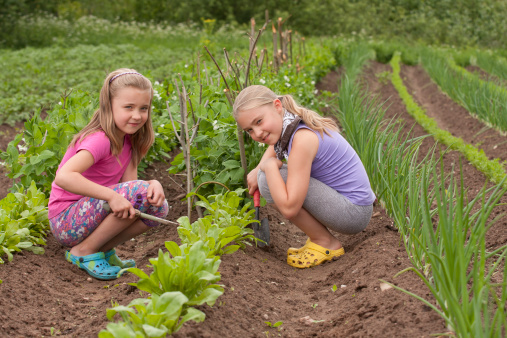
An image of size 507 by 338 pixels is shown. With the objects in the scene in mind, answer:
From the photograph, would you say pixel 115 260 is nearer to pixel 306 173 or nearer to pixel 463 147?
pixel 306 173

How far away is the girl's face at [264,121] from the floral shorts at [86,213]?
1.99 feet

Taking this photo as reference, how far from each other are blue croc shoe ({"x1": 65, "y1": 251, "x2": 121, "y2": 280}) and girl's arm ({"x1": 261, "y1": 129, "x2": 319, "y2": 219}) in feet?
2.86

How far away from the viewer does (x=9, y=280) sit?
2439 mm

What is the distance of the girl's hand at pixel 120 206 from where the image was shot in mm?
2619

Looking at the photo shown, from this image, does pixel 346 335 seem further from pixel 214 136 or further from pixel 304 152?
pixel 214 136

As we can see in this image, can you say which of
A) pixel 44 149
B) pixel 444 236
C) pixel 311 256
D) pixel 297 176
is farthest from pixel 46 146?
pixel 444 236

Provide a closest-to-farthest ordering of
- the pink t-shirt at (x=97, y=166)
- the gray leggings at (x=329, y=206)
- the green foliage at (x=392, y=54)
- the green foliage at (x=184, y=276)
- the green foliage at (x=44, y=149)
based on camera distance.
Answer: the green foliage at (x=184, y=276)
the pink t-shirt at (x=97, y=166)
the gray leggings at (x=329, y=206)
the green foliage at (x=44, y=149)
the green foliage at (x=392, y=54)

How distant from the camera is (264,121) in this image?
2.59m

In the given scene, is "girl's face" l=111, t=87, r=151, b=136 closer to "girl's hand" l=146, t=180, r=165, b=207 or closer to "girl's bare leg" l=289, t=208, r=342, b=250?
"girl's hand" l=146, t=180, r=165, b=207

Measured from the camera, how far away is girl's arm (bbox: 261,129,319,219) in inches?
102

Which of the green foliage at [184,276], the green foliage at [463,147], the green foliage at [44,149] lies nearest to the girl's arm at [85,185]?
the green foliage at [44,149]

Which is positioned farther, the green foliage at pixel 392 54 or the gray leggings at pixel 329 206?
the green foliage at pixel 392 54

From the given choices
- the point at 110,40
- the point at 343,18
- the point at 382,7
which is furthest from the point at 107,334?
the point at 382,7

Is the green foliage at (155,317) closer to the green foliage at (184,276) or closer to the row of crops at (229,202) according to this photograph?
the row of crops at (229,202)
